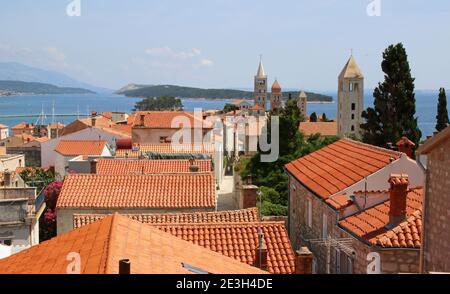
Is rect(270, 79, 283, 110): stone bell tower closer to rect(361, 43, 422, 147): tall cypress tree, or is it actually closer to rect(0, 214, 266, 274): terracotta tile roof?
rect(361, 43, 422, 147): tall cypress tree

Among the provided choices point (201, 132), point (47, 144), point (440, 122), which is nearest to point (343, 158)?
point (440, 122)

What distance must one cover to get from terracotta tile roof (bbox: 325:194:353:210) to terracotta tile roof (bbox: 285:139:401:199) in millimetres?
297

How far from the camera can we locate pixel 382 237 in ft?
36.9

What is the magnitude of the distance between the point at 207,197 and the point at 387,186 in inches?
250

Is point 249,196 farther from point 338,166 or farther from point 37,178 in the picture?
point 37,178

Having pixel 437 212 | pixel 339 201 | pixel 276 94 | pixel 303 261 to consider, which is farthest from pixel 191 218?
pixel 276 94

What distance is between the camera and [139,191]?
19.5m

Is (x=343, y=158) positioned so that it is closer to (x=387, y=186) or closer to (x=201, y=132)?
(x=387, y=186)

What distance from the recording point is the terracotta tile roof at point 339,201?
543 inches

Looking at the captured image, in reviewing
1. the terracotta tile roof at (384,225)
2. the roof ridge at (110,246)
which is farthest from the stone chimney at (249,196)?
the roof ridge at (110,246)

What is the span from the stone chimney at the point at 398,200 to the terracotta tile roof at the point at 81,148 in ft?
86.6

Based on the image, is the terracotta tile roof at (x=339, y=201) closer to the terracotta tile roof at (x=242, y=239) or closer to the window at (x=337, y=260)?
the window at (x=337, y=260)

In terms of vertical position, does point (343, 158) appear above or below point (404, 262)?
above
